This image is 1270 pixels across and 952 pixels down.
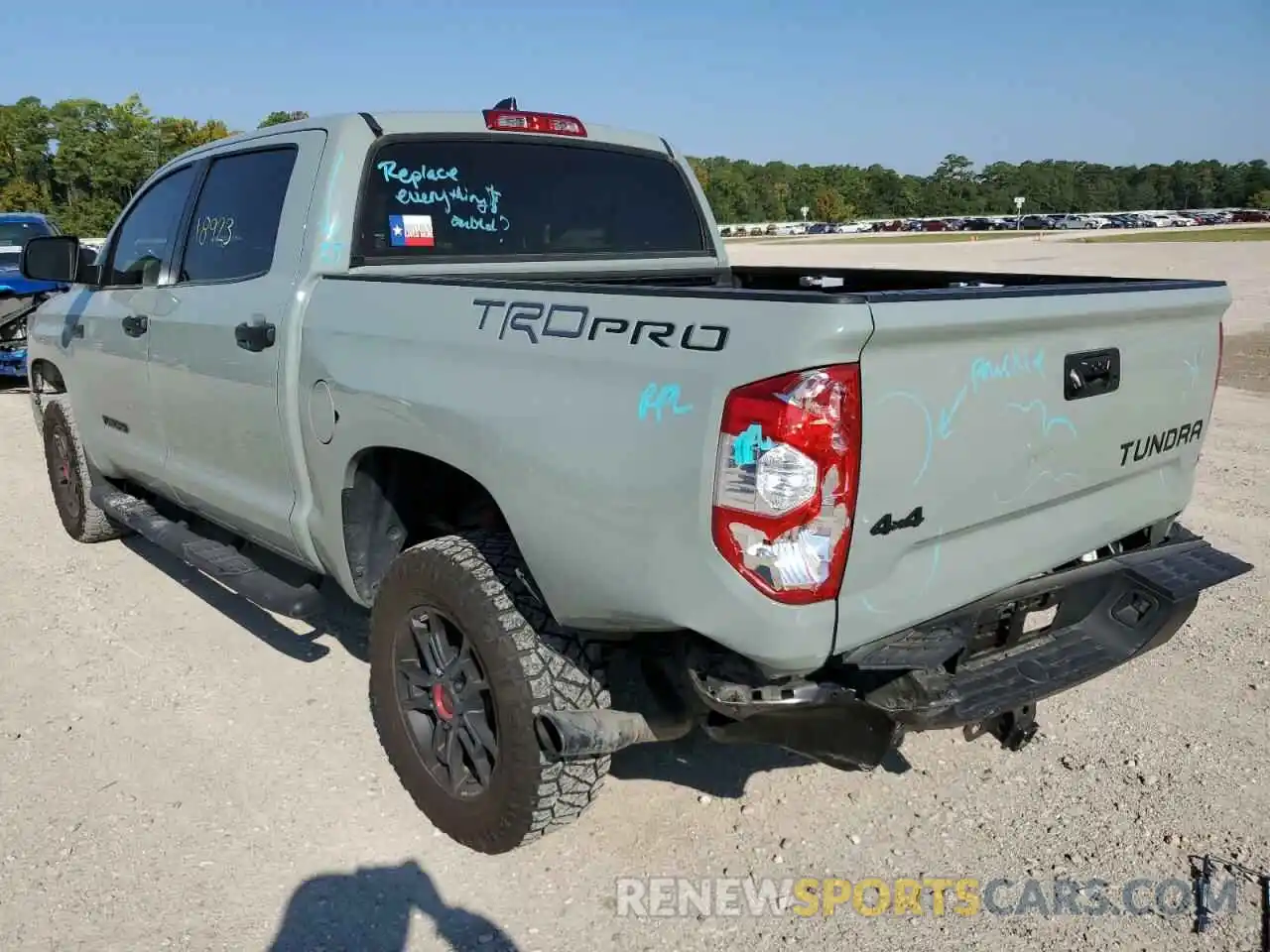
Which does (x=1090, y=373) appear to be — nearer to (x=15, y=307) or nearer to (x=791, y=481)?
(x=791, y=481)

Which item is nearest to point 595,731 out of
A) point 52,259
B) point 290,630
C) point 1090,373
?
point 1090,373

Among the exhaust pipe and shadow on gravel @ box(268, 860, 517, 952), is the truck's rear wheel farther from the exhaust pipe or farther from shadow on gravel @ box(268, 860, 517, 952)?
shadow on gravel @ box(268, 860, 517, 952)

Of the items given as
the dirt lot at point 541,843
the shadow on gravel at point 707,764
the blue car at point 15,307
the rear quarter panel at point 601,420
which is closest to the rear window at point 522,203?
the rear quarter panel at point 601,420

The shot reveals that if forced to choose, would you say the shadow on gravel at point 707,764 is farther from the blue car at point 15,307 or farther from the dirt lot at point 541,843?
the blue car at point 15,307

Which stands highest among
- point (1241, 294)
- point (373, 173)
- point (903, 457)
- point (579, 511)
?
point (373, 173)

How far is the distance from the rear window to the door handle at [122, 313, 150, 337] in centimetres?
137

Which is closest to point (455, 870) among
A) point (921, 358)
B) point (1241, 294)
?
point (921, 358)

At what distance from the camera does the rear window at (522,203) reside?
3615 millimetres

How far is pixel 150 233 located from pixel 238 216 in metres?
1.00

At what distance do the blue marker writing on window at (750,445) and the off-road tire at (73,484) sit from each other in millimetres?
4528

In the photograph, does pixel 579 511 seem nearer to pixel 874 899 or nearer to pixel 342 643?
pixel 874 899

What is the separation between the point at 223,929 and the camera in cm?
269

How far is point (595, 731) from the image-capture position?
2.54m

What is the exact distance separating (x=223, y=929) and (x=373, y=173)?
2.40 m
